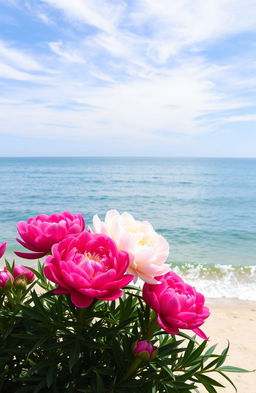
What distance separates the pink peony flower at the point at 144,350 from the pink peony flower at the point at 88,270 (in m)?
0.27

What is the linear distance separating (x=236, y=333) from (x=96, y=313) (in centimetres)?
463

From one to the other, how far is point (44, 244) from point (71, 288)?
246mm

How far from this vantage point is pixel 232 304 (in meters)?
6.77

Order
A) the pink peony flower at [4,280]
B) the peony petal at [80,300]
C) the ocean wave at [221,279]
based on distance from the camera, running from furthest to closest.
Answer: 1. the ocean wave at [221,279]
2. the pink peony flower at [4,280]
3. the peony petal at [80,300]

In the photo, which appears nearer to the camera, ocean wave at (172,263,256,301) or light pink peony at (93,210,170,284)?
light pink peony at (93,210,170,284)

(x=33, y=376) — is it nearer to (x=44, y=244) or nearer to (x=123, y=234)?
(x=44, y=244)

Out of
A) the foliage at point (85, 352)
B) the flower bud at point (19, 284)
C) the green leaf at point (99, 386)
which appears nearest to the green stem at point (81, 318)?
the foliage at point (85, 352)

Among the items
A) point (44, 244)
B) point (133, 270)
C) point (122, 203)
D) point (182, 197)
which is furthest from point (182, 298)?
point (182, 197)

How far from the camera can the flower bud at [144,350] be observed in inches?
41.3

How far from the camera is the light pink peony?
3.06 ft

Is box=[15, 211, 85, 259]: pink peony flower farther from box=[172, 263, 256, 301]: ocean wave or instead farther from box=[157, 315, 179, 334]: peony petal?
box=[172, 263, 256, 301]: ocean wave

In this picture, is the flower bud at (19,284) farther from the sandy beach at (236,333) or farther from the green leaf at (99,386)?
the sandy beach at (236,333)

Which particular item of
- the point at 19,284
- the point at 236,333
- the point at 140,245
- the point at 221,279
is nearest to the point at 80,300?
the point at 140,245

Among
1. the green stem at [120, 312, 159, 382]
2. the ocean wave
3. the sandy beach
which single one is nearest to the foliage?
the green stem at [120, 312, 159, 382]
